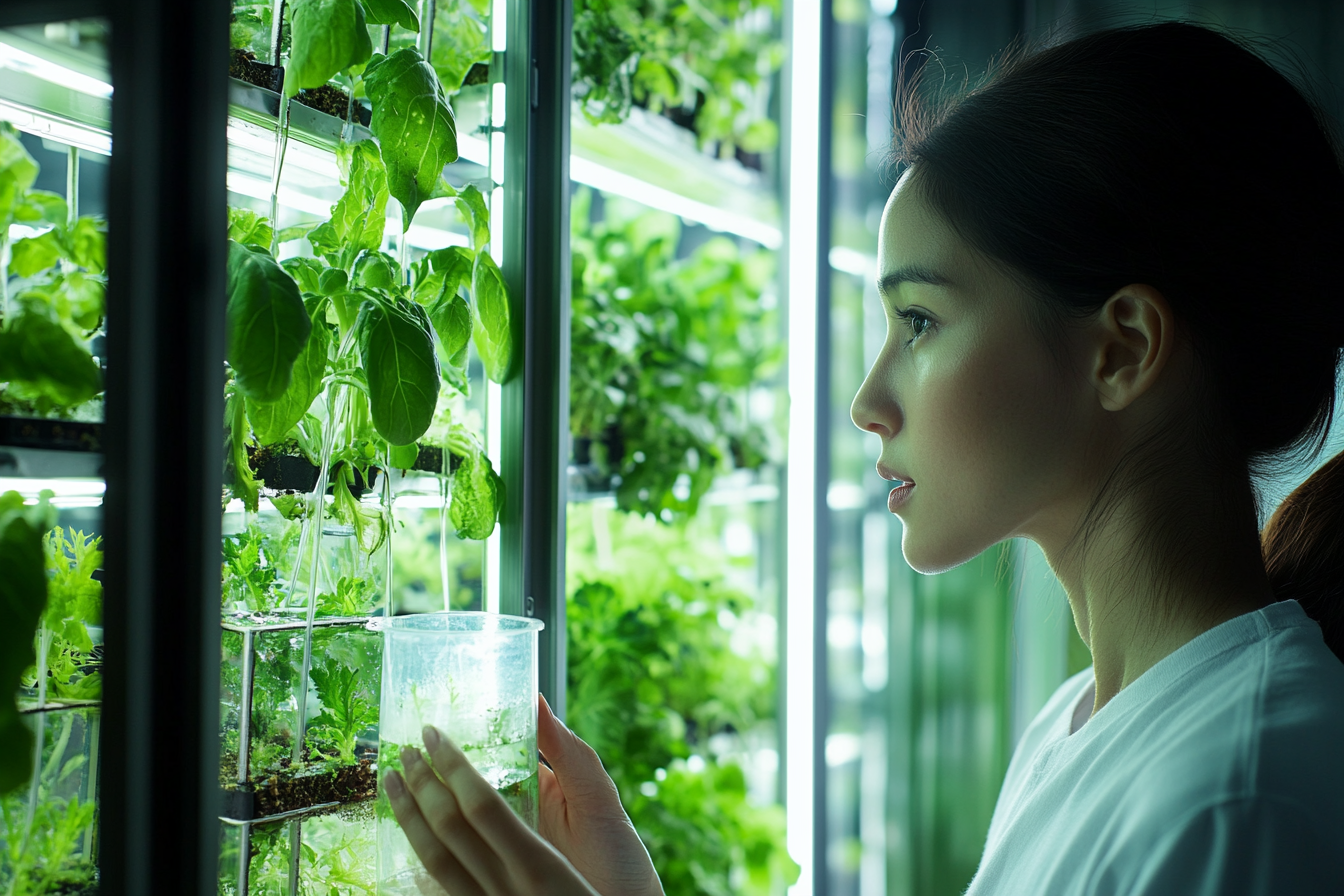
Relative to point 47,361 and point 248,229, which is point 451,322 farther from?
point 47,361

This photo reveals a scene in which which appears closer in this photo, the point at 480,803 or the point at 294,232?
the point at 480,803

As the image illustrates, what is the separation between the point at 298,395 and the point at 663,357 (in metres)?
1.04

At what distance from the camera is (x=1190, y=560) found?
2.34 feet

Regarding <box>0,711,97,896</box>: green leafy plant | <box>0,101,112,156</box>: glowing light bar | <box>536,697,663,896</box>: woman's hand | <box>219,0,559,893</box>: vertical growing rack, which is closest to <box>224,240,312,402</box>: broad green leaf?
<box>219,0,559,893</box>: vertical growing rack

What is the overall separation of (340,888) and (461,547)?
0.57 m

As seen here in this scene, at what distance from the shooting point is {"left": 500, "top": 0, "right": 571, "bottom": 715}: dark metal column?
990mm

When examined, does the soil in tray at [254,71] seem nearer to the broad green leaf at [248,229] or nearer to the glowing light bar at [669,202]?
the broad green leaf at [248,229]

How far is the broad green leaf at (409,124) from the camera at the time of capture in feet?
2.39

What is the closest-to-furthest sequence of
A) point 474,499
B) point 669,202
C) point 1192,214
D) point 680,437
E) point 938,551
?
point 1192,214
point 938,551
point 474,499
point 680,437
point 669,202

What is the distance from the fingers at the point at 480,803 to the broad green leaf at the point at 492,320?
45 cm

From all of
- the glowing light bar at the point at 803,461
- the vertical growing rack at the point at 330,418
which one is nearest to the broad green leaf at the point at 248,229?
the vertical growing rack at the point at 330,418

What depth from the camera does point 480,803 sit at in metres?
0.58

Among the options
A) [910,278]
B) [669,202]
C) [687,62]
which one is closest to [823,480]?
[669,202]

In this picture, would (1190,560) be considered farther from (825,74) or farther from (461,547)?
(825,74)
